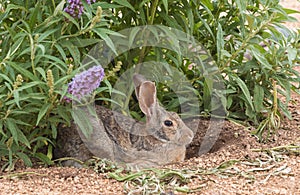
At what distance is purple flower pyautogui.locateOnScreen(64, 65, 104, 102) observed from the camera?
4094 mm

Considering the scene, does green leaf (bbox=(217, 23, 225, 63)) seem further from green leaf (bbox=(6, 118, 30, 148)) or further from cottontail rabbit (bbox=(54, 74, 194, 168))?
green leaf (bbox=(6, 118, 30, 148))

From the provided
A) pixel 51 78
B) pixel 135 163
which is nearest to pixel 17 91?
pixel 51 78

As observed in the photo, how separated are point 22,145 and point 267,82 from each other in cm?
222

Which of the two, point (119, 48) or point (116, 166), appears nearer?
point (116, 166)

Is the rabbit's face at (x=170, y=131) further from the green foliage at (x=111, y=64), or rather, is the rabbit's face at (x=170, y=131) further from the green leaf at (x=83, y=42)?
the green leaf at (x=83, y=42)

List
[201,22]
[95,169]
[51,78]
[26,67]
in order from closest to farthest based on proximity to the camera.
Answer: [51,78], [26,67], [95,169], [201,22]

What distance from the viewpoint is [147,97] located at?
5094 mm

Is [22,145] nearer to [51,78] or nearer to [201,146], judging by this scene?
[51,78]

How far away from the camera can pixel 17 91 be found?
4.13 m

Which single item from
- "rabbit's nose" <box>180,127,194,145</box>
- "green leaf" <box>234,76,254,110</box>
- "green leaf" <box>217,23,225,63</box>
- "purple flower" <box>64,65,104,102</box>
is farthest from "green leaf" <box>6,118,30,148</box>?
"green leaf" <box>234,76,254,110</box>

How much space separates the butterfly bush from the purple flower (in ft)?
1.39

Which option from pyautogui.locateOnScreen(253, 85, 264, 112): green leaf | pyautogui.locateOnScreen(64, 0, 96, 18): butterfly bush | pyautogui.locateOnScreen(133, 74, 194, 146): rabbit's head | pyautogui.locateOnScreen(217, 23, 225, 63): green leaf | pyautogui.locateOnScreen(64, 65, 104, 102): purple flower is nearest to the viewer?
pyautogui.locateOnScreen(64, 65, 104, 102): purple flower

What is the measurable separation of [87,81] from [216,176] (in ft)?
3.90

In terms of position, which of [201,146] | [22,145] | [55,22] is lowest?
[201,146]
